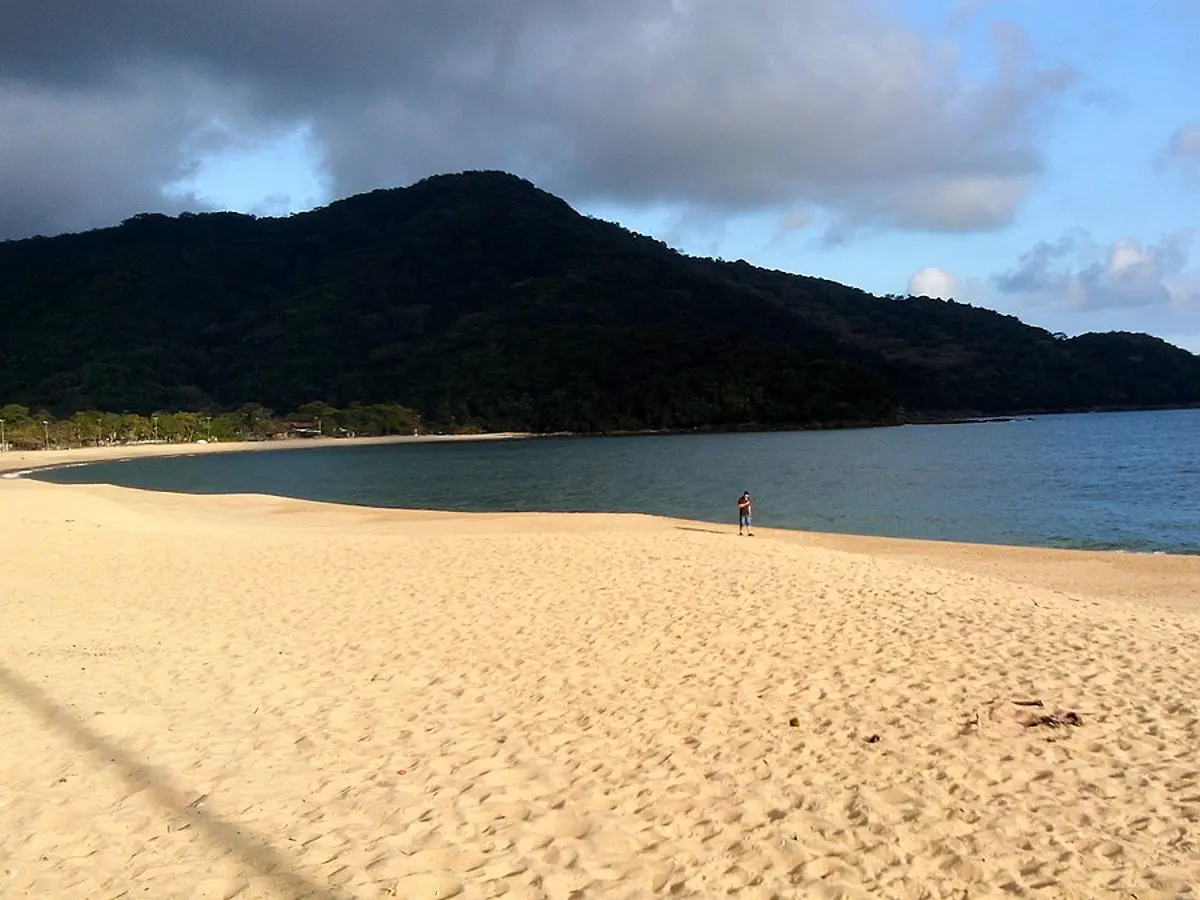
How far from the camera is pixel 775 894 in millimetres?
4234

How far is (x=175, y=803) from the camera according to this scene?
5.42 m

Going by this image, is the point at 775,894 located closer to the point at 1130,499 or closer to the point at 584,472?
the point at 1130,499

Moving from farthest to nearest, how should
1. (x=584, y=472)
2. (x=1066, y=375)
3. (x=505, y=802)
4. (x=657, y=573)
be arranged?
(x=1066, y=375)
(x=584, y=472)
(x=657, y=573)
(x=505, y=802)

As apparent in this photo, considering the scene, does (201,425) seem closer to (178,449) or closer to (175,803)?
(178,449)

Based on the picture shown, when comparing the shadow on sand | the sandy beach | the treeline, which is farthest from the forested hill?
the shadow on sand

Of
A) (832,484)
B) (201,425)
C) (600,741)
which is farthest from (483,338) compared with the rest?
(600,741)

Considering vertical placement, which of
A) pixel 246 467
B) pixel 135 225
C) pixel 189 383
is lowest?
pixel 246 467

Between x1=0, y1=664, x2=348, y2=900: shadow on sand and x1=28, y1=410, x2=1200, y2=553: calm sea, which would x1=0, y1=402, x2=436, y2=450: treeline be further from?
x1=0, y1=664, x2=348, y2=900: shadow on sand

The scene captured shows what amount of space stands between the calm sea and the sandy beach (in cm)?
1705

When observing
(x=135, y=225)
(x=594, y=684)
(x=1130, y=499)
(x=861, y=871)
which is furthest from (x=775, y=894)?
(x=135, y=225)

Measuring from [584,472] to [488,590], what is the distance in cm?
4551

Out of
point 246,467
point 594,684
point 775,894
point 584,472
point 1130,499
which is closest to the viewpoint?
point 775,894

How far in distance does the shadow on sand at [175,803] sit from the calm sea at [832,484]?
2253 centimetres

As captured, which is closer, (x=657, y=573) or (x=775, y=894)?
(x=775, y=894)
